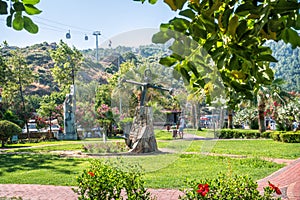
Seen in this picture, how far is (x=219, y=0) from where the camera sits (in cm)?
101

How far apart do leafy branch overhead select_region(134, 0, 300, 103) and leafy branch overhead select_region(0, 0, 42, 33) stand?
1.26 feet

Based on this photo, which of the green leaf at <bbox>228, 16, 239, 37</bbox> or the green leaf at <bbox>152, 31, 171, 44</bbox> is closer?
the green leaf at <bbox>228, 16, 239, 37</bbox>

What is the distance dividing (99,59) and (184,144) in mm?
1652

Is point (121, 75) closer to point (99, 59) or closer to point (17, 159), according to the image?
point (99, 59)

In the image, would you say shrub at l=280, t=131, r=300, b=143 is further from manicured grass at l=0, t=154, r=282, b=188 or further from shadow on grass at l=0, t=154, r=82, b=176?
shadow on grass at l=0, t=154, r=82, b=176

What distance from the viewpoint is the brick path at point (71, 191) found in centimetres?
609

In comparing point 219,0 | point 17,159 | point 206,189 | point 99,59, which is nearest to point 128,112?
point 99,59

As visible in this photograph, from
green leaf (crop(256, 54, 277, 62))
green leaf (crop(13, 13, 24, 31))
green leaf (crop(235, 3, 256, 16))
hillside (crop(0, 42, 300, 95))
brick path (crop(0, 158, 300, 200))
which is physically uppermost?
hillside (crop(0, 42, 300, 95))

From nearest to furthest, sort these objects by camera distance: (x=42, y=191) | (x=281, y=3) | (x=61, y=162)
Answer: (x=281, y=3), (x=42, y=191), (x=61, y=162)

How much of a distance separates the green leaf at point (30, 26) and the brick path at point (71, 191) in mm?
5109

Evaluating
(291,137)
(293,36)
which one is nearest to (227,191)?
(293,36)

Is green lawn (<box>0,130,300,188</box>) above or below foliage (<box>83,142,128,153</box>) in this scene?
below

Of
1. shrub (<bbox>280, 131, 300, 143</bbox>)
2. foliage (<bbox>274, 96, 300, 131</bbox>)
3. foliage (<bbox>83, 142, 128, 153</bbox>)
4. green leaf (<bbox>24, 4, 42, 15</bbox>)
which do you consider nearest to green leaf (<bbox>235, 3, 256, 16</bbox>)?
green leaf (<bbox>24, 4, 42, 15</bbox>)

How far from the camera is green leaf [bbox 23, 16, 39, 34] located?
1138 millimetres
